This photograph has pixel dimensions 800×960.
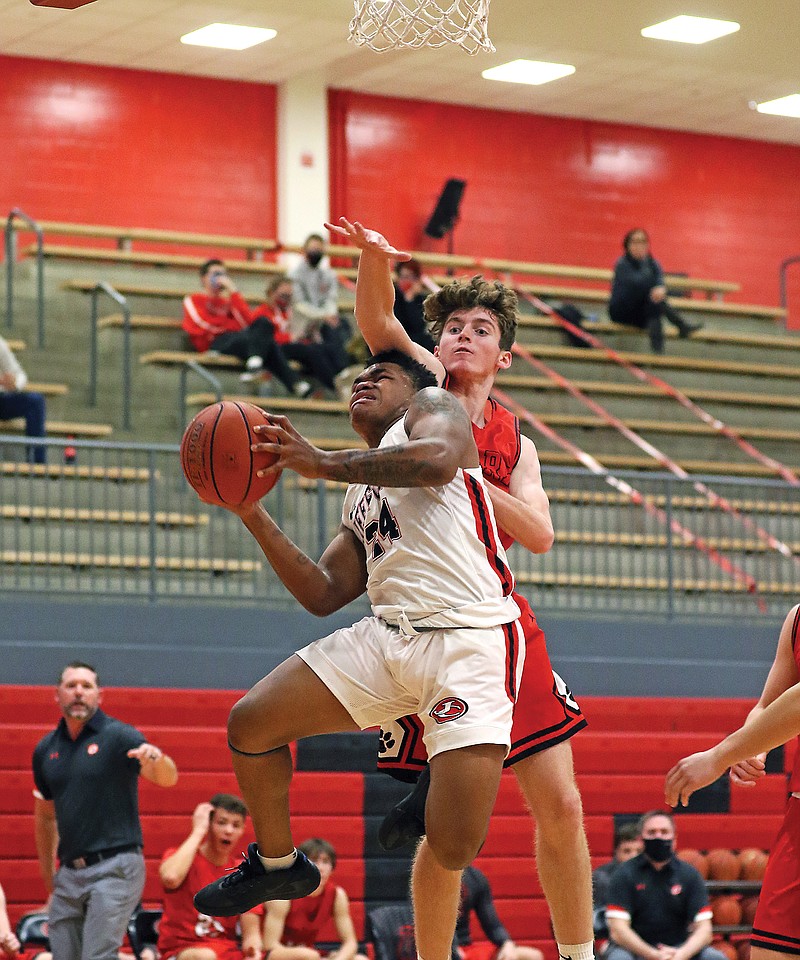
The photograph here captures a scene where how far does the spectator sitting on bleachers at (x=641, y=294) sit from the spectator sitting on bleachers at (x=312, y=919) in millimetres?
9049

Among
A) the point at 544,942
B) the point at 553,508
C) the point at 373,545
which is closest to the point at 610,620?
the point at 553,508

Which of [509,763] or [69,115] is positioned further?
[69,115]

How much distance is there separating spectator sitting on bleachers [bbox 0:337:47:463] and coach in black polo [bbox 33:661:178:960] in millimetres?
4207

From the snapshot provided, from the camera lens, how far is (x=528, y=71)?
18062mm

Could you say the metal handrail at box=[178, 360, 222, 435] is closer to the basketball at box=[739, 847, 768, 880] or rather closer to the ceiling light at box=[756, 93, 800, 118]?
the basketball at box=[739, 847, 768, 880]

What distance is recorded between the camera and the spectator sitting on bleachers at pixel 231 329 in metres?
14.8

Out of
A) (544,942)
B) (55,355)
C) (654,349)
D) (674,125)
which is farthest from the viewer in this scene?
(674,125)

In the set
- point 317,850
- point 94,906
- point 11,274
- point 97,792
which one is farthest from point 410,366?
point 11,274

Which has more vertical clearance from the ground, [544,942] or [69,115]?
[69,115]

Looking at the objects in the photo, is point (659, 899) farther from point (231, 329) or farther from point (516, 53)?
point (516, 53)

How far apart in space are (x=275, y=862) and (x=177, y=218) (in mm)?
13683

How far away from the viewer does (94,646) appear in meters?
11.1

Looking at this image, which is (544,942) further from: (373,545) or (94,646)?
(373,545)

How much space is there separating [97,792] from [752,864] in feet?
14.0
